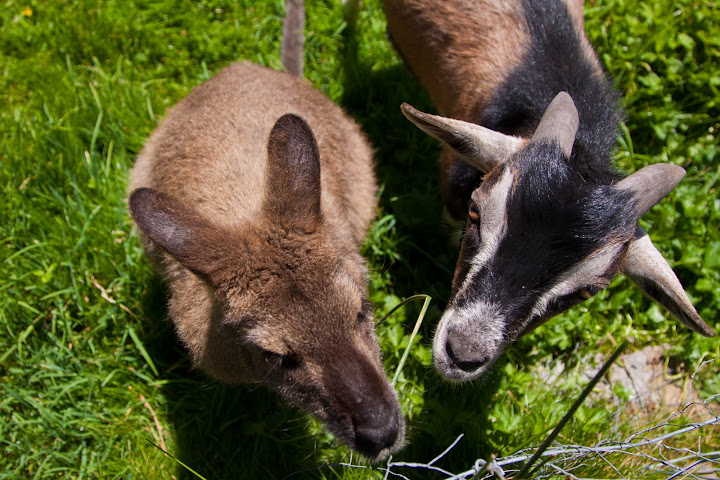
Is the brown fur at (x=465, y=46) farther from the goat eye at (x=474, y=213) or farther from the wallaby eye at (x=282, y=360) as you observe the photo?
the wallaby eye at (x=282, y=360)

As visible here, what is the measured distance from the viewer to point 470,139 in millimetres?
3896

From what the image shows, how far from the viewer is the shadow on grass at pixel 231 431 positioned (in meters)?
4.50

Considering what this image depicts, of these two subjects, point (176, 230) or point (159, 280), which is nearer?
point (176, 230)

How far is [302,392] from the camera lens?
3.37m

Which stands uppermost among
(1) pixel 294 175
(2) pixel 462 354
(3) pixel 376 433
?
(1) pixel 294 175

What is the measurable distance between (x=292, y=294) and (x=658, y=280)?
216 centimetres

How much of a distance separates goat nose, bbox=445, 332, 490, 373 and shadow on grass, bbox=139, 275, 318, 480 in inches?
59.4

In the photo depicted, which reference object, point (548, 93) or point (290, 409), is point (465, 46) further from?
point (290, 409)

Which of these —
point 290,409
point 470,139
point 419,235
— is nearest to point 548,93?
point 470,139

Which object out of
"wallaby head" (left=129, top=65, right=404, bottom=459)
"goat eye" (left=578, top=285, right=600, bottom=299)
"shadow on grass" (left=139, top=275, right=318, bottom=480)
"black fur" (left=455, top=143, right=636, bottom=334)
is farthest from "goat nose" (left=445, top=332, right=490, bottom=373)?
"shadow on grass" (left=139, top=275, right=318, bottom=480)

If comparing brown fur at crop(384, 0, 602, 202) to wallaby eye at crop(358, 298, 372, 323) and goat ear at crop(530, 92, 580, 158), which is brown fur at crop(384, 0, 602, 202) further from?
wallaby eye at crop(358, 298, 372, 323)

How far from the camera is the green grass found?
4.53m

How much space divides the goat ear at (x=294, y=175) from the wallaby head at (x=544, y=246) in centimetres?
77

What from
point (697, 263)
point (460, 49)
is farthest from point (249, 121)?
point (697, 263)
